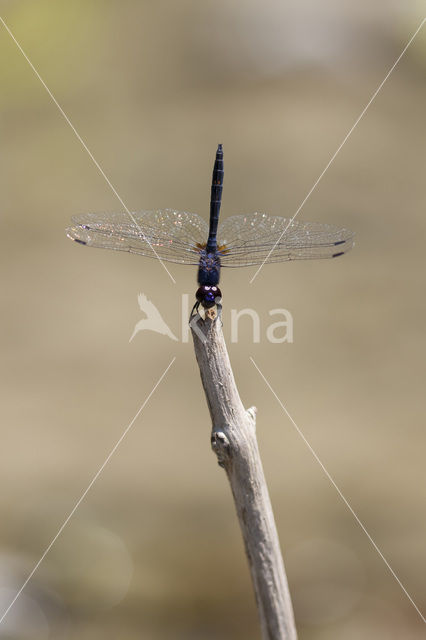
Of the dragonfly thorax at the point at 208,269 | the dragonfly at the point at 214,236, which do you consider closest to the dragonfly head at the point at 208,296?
the dragonfly thorax at the point at 208,269

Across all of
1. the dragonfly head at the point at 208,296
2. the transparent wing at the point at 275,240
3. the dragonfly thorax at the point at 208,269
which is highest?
the transparent wing at the point at 275,240

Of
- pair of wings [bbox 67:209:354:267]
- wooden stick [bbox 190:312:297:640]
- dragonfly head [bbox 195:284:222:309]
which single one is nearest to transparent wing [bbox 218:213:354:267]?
pair of wings [bbox 67:209:354:267]

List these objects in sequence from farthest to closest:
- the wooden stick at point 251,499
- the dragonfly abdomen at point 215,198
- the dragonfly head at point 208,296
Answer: the dragonfly abdomen at point 215,198 < the dragonfly head at point 208,296 < the wooden stick at point 251,499

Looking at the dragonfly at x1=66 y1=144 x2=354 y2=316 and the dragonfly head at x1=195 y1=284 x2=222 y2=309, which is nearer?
the dragonfly head at x1=195 y1=284 x2=222 y2=309

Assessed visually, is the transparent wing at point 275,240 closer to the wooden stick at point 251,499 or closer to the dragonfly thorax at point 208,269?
the dragonfly thorax at point 208,269

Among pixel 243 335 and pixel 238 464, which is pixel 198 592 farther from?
pixel 238 464

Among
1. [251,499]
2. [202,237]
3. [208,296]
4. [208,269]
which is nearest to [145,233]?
[202,237]

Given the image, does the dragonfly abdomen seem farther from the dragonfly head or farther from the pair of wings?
the dragonfly head

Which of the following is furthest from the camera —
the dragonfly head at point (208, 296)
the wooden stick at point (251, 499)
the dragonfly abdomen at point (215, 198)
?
the dragonfly abdomen at point (215, 198)
